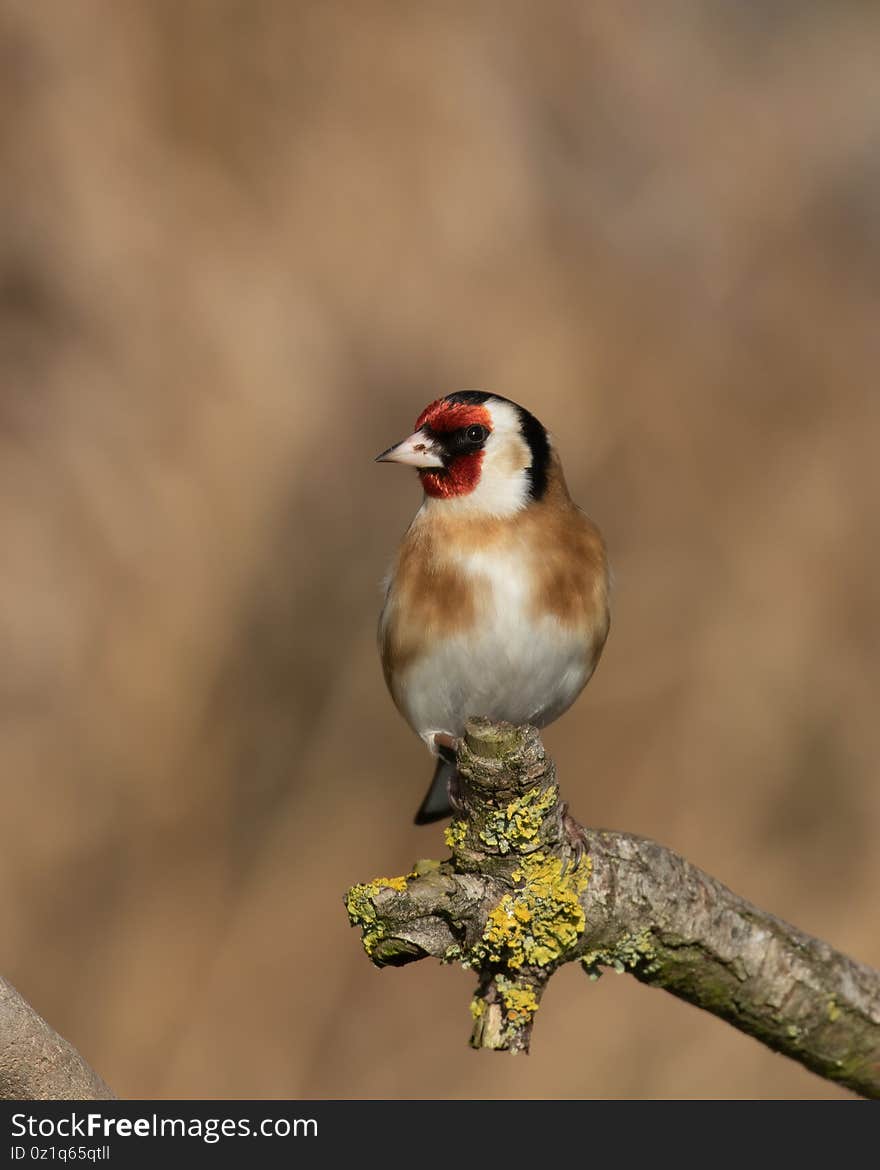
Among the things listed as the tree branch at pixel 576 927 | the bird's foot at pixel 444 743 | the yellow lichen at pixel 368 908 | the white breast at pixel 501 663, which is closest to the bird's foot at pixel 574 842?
the tree branch at pixel 576 927

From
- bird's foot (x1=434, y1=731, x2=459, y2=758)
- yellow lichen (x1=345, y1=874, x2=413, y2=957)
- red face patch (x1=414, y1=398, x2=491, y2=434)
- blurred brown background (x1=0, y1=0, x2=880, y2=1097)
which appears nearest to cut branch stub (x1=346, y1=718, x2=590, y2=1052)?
yellow lichen (x1=345, y1=874, x2=413, y2=957)

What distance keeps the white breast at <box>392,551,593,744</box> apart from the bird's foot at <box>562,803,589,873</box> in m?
0.60

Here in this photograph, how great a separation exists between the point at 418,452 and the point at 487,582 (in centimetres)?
33

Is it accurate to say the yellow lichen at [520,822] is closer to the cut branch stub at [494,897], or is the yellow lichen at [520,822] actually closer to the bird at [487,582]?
the cut branch stub at [494,897]

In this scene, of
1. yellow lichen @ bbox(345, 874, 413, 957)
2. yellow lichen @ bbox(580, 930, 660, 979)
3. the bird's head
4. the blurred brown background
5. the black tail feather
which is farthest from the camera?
the blurred brown background

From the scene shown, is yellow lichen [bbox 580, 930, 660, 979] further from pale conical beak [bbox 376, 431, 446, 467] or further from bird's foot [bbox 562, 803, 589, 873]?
pale conical beak [bbox 376, 431, 446, 467]

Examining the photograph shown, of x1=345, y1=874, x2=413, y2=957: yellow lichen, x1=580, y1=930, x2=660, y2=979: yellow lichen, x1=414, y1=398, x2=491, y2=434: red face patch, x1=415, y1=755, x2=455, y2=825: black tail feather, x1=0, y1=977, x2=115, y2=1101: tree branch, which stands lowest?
x1=0, y1=977, x2=115, y2=1101: tree branch

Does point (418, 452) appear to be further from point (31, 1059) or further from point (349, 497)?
point (31, 1059)

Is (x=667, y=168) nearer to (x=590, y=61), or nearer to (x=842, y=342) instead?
(x=590, y=61)

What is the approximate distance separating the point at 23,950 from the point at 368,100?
2.48 metres

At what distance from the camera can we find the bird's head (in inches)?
125

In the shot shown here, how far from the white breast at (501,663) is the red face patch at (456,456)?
0.18 meters

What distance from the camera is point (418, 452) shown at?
3170mm

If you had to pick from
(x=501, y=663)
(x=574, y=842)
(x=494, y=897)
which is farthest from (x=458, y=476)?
(x=494, y=897)
